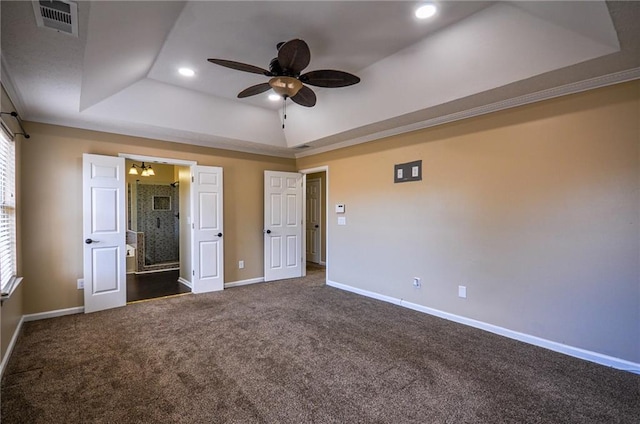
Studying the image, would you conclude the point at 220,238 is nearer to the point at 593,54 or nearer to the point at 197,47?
the point at 197,47

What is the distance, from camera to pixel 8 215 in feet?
10.0

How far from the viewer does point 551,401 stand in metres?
2.09

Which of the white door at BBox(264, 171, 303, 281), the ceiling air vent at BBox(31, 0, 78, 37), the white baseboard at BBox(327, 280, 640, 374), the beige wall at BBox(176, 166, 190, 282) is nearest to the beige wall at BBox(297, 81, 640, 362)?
the white baseboard at BBox(327, 280, 640, 374)

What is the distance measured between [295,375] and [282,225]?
356 cm

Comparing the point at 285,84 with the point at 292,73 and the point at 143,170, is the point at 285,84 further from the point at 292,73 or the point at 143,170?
the point at 143,170

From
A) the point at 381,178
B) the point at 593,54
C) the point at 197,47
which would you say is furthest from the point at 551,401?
the point at 197,47

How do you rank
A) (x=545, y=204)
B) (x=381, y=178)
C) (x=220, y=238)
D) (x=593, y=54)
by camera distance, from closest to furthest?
(x=593, y=54) → (x=545, y=204) → (x=381, y=178) → (x=220, y=238)

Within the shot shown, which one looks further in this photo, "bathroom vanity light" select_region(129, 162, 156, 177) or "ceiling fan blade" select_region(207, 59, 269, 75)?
"bathroom vanity light" select_region(129, 162, 156, 177)

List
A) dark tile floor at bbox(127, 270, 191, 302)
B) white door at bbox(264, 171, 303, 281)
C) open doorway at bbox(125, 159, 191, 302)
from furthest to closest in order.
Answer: open doorway at bbox(125, 159, 191, 302) < white door at bbox(264, 171, 303, 281) < dark tile floor at bbox(127, 270, 191, 302)

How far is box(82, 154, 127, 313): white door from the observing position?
389cm

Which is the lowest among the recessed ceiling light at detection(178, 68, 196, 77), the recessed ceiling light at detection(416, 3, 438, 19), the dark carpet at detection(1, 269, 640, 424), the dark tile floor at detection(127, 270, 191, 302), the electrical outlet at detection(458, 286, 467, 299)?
the dark carpet at detection(1, 269, 640, 424)

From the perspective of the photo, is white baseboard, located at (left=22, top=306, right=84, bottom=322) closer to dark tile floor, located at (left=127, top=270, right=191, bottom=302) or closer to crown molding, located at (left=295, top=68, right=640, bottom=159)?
dark tile floor, located at (left=127, top=270, right=191, bottom=302)

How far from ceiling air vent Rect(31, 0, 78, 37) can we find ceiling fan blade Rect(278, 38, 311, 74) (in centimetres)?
127

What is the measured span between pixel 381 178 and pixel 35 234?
4.56 m
